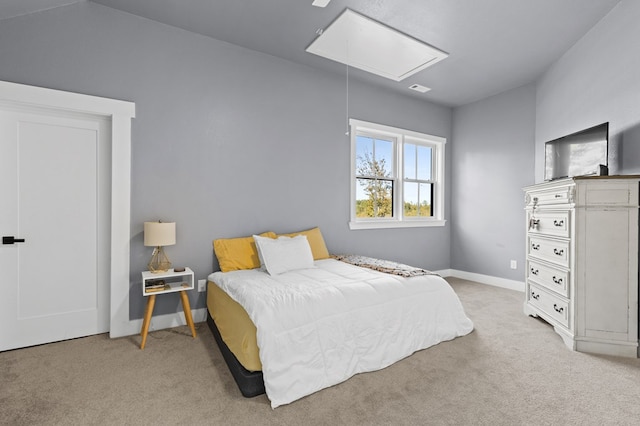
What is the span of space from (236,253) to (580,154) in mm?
3508

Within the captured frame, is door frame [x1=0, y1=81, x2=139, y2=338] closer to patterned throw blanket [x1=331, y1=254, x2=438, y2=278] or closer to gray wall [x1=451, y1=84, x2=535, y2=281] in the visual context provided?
patterned throw blanket [x1=331, y1=254, x2=438, y2=278]

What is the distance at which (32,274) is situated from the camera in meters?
2.58

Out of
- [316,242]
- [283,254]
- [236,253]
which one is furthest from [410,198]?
[236,253]

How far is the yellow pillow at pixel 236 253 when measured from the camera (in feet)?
10.0

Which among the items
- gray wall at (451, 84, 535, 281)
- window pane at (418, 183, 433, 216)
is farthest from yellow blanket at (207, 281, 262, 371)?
gray wall at (451, 84, 535, 281)

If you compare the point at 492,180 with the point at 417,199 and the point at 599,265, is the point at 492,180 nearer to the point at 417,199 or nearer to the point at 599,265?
the point at 417,199

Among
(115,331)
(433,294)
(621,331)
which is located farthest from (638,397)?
(115,331)

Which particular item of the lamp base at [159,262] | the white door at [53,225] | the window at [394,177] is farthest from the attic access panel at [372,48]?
the lamp base at [159,262]

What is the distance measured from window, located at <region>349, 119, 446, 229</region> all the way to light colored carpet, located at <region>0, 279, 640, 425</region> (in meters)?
2.27

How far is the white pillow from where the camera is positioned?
2.84m

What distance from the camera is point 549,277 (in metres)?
2.85

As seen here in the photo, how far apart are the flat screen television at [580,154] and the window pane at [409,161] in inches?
73.4

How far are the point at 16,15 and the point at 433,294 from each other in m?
4.05

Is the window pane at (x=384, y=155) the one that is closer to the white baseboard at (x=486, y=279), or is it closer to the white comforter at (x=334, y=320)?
the white baseboard at (x=486, y=279)
